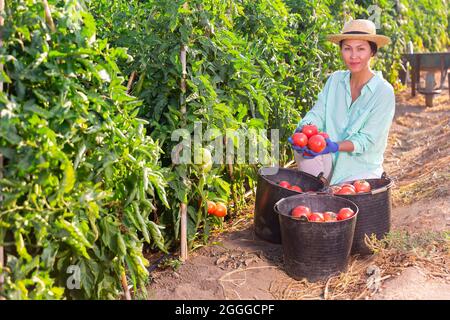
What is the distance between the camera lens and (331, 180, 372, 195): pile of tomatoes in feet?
13.4

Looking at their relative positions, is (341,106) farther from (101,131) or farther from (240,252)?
(101,131)

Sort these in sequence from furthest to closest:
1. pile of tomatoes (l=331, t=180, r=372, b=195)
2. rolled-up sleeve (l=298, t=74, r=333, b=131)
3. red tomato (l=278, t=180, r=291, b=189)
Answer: rolled-up sleeve (l=298, t=74, r=333, b=131)
red tomato (l=278, t=180, r=291, b=189)
pile of tomatoes (l=331, t=180, r=372, b=195)

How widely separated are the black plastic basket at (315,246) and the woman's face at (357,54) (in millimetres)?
1007

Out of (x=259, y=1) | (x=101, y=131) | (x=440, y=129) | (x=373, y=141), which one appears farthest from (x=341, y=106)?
(x=440, y=129)

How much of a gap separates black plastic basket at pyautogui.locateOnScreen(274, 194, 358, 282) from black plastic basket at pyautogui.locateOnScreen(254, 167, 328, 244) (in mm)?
312

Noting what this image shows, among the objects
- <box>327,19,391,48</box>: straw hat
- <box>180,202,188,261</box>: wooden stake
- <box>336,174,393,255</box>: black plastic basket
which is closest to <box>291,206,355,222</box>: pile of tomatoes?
<box>336,174,393,255</box>: black plastic basket

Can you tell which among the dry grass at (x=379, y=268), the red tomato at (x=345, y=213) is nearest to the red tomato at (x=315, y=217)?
the red tomato at (x=345, y=213)

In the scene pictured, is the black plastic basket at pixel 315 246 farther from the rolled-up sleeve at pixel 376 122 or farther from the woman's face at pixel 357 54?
the woman's face at pixel 357 54

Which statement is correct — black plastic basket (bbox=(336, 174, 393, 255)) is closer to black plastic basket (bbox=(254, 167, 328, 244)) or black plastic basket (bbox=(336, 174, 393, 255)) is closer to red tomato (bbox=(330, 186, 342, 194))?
red tomato (bbox=(330, 186, 342, 194))

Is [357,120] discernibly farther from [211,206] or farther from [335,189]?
[211,206]

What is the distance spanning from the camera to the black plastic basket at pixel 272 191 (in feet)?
13.6

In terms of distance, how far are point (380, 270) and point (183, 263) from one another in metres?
1.09

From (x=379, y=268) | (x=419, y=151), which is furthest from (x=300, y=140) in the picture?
(x=419, y=151)
